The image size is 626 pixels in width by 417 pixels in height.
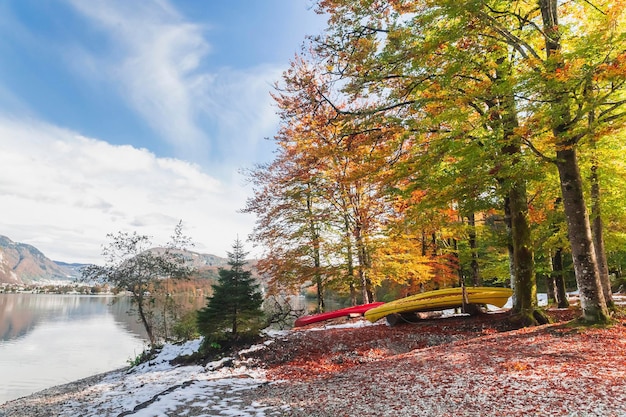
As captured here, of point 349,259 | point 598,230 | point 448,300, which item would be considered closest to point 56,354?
point 349,259

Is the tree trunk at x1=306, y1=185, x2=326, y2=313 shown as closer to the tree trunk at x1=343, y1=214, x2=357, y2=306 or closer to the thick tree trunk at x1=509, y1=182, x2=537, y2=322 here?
the tree trunk at x1=343, y1=214, x2=357, y2=306

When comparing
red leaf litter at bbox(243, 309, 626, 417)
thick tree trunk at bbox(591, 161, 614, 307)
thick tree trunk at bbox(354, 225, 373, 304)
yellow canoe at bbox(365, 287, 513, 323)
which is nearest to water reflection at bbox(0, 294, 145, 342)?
thick tree trunk at bbox(354, 225, 373, 304)

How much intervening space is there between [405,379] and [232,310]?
6721 mm

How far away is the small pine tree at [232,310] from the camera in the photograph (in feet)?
36.0

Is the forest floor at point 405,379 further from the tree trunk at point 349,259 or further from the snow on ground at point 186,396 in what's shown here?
the tree trunk at point 349,259

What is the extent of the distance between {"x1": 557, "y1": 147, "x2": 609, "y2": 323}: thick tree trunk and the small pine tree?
28.3 ft

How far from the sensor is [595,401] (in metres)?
4.11

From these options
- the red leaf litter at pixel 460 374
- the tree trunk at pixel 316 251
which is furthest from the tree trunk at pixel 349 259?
the red leaf litter at pixel 460 374

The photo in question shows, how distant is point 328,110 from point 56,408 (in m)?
12.6

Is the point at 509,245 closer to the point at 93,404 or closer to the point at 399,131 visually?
the point at 399,131

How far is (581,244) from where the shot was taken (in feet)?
25.5

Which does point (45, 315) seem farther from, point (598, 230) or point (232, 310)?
point (598, 230)

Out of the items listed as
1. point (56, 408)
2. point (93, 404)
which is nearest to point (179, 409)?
point (93, 404)

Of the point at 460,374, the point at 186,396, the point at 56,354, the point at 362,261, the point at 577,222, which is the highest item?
the point at 577,222
